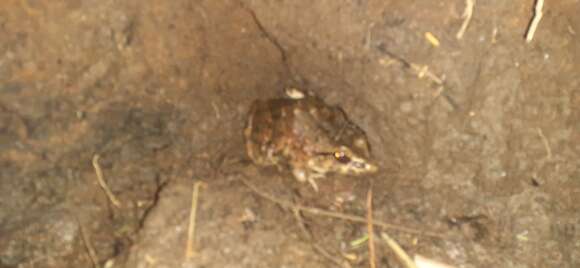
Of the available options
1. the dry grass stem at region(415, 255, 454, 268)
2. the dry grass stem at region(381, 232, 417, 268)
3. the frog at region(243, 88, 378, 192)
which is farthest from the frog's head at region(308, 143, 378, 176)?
the dry grass stem at region(415, 255, 454, 268)

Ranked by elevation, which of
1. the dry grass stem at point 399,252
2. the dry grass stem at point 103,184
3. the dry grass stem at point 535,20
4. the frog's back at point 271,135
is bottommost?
the dry grass stem at point 103,184

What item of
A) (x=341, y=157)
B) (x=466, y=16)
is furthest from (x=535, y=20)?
(x=341, y=157)

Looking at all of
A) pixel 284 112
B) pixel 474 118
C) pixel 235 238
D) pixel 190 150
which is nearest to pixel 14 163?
pixel 190 150

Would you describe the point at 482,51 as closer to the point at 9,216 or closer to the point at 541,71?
the point at 541,71

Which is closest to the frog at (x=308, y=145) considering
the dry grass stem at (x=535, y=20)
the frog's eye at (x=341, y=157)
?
the frog's eye at (x=341, y=157)

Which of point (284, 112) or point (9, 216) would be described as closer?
point (9, 216)

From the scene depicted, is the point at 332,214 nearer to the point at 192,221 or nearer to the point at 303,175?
the point at 303,175

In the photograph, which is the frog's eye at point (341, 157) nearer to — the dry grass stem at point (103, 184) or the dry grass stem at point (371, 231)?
the dry grass stem at point (371, 231)
